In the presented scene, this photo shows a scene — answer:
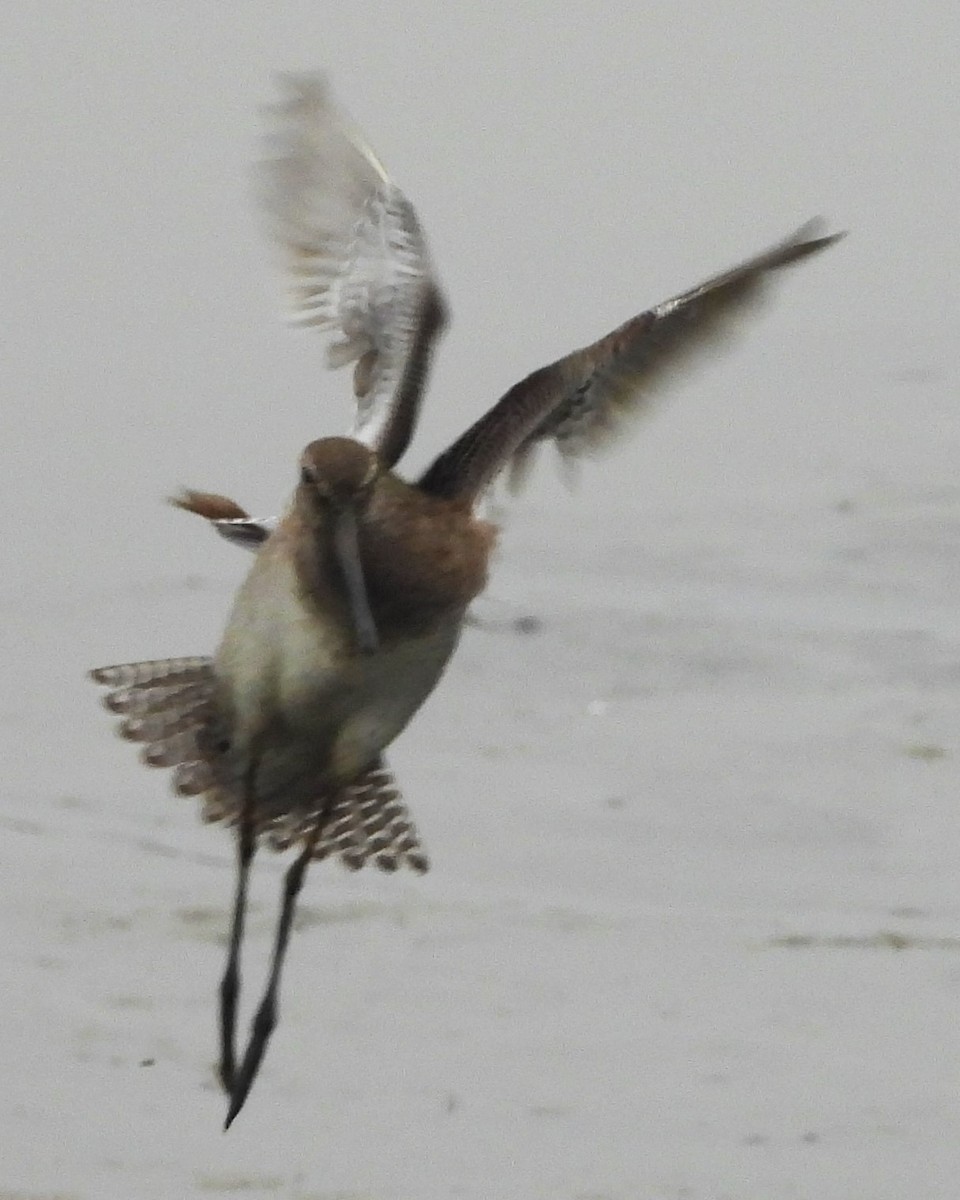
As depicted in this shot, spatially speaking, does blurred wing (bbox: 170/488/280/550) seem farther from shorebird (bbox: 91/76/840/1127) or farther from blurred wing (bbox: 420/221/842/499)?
blurred wing (bbox: 420/221/842/499)

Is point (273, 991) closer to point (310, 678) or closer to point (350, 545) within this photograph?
point (310, 678)

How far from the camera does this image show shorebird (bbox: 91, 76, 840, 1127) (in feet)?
17.7

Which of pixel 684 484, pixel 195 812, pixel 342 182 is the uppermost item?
pixel 342 182

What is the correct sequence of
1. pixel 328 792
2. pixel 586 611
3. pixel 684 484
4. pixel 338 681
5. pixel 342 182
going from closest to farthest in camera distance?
pixel 338 681 → pixel 328 792 → pixel 342 182 → pixel 586 611 → pixel 684 484

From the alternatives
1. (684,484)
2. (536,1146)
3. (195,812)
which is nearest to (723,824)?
(195,812)

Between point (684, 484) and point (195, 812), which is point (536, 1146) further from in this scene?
point (684, 484)

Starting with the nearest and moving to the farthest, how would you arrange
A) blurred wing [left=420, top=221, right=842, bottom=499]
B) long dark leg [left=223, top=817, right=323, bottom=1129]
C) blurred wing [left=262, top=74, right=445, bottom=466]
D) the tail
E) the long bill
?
1. the long bill
2. blurred wing [left=420, top=221, right=842, bottom=499]
3. long dark leg [left=223, top=817, right=323, bottom=1129]
4. the tail
5. blurred wing [left=262, top=74, right=445, bottom=466]

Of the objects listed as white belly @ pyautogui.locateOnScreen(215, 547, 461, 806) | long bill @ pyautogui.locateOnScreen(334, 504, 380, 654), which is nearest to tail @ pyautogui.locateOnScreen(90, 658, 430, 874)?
white belly @ pyautogui.locateOnScreen(215, 547, 461, 806)

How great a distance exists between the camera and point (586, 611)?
29.8 feet

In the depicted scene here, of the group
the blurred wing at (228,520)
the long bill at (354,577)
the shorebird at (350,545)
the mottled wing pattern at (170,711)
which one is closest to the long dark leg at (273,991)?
the shorebird at (350,545)

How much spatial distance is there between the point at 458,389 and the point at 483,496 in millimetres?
4686

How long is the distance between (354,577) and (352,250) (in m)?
1.32

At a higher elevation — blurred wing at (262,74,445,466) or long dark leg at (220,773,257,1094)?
blurred wing at (262,74,445,466)

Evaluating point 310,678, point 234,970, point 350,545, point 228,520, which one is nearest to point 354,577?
point 350,545
